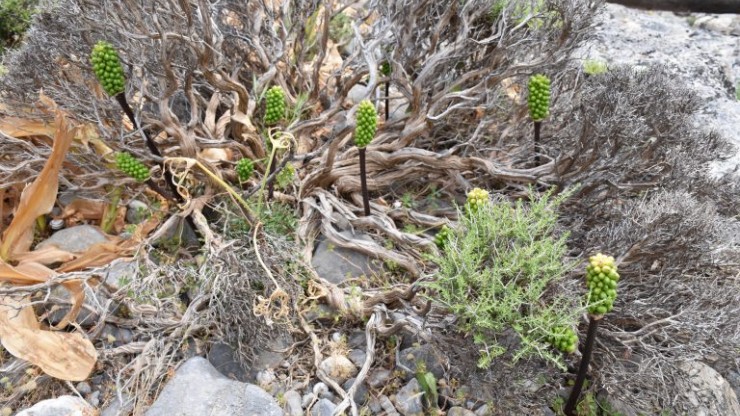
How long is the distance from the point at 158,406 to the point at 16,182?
1.52m

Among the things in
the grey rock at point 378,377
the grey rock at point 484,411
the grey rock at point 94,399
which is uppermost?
the grey rock at point 94,399

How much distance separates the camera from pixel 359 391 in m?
2.72

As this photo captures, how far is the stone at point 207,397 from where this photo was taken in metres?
2.46

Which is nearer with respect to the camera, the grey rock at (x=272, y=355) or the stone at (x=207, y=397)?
the stone at (x=207, y=397)

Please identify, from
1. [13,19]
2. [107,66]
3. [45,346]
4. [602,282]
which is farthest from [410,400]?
[13,19]

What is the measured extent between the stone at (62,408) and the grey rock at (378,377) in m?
1.21

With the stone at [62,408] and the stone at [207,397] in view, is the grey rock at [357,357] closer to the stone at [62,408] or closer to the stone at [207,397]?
the stone at [207,397]

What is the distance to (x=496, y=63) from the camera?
12.2 ft

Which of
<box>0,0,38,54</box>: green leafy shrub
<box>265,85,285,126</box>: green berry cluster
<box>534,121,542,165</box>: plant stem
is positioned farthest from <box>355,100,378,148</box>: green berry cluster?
<box>0,0,38,54</box>: green leafy shrub

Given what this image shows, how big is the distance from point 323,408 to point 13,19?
353 cm

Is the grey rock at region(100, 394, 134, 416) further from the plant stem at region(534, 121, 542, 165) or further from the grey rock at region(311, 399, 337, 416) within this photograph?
the plant stem at region(534, 121, 542, 165)

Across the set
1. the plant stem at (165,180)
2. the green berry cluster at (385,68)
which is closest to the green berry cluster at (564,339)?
the plant stem at (165,180)

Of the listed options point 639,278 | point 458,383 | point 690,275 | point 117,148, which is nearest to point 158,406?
point 458,383

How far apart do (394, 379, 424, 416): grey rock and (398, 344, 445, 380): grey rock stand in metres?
0.06
